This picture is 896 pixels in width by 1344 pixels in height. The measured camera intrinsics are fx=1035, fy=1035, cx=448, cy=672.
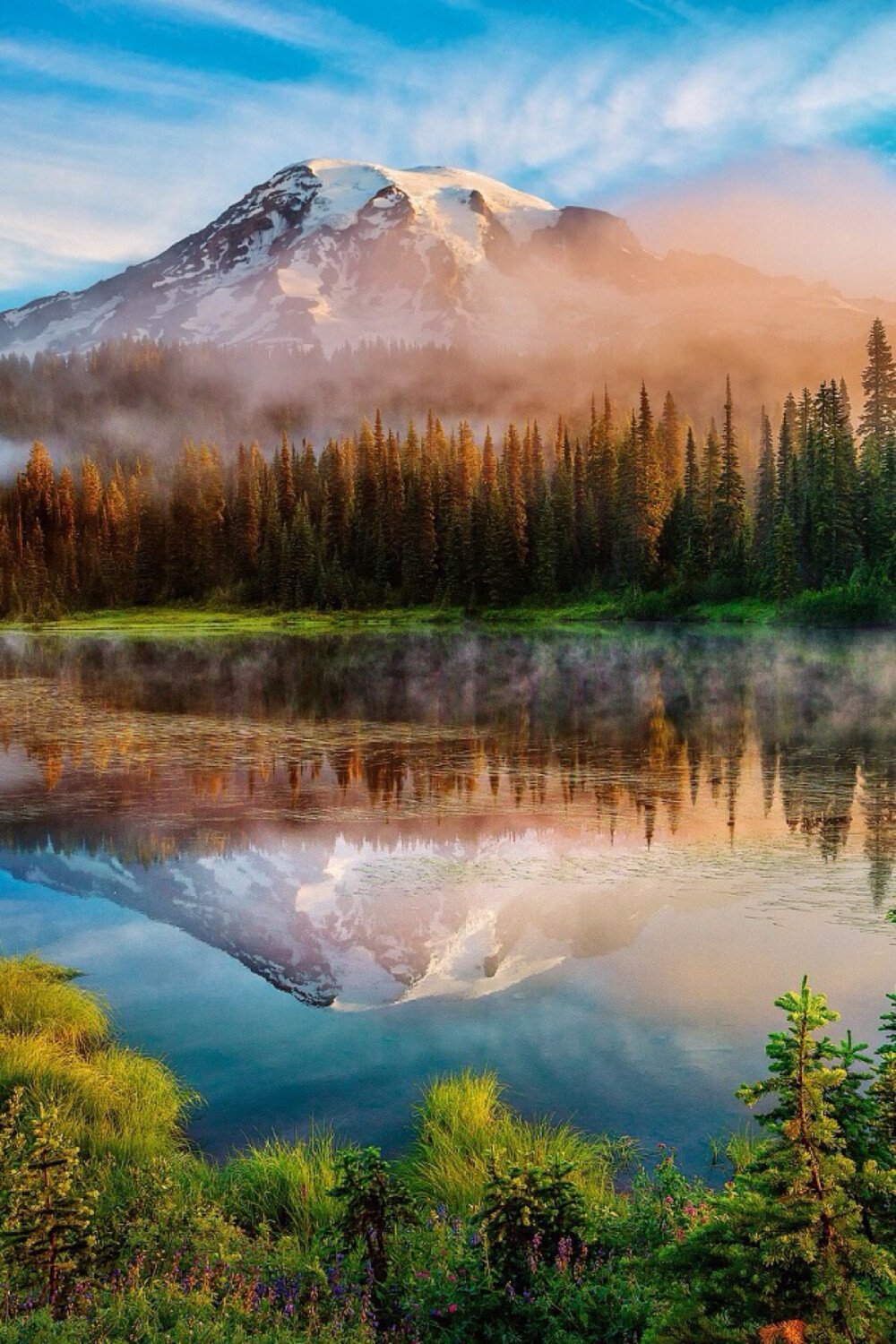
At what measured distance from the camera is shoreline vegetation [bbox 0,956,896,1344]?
427 cm

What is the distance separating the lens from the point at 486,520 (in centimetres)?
11181

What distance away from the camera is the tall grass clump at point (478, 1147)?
26.2 feet

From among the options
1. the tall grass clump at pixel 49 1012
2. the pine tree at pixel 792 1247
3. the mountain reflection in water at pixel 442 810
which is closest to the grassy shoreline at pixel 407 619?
the mountain reflection in water at pixel 442 810

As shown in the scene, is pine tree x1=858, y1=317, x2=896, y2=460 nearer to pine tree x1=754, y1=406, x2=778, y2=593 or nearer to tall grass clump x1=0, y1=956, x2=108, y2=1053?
pine tree x1=754, y1=406, x2=778, y2=593

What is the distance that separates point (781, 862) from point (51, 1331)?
14886 millimetres

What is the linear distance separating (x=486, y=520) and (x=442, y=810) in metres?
91.5

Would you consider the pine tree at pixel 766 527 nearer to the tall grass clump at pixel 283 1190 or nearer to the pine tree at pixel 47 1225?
the tall grass clump at pixel 283 1190

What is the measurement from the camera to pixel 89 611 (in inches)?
5807

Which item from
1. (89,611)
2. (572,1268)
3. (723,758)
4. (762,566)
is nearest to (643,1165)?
(572,1268)

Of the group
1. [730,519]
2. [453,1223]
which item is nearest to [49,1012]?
[453,1223]

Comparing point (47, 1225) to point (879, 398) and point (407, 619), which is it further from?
point (407, 619)

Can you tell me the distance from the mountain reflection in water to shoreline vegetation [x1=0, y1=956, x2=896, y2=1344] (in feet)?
12.5

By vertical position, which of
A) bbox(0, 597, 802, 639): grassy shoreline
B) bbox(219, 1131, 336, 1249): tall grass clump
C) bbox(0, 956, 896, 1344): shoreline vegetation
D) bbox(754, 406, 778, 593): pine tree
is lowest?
bbox(219, 1131, 336, 1249): tall grass clump

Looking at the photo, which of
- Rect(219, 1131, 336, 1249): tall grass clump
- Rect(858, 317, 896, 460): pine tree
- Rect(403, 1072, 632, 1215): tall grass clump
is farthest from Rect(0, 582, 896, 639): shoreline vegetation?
Rect(219, 1131, 336, 1249): tall grass clump
